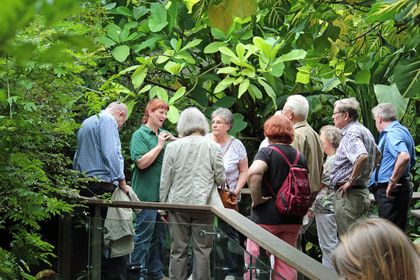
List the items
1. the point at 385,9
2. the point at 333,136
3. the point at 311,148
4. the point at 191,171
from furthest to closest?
the point at 333,136, the point at 311,148, the point at 191,171, the point at 385,9

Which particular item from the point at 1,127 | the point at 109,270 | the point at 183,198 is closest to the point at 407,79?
the point at 1,127

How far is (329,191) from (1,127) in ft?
12.5

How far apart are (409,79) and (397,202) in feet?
14.2

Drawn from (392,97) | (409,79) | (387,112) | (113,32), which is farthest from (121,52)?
(409,79)

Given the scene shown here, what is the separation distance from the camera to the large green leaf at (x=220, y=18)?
264 centimetres

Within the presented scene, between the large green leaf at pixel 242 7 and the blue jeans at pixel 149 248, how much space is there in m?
3.46

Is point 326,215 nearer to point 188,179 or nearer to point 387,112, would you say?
point 387,112

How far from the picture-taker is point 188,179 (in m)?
5.99

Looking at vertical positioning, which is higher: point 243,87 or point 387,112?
point 243,87

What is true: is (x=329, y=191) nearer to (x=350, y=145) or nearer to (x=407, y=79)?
(x=350, y=145)

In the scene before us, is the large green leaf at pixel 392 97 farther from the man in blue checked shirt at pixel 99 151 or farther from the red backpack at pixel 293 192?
the man in blue checked shirt at pixel 99 151

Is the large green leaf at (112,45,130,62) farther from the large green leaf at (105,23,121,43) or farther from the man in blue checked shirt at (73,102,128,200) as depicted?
the man in blue checked shirt at (73,102,128,200)

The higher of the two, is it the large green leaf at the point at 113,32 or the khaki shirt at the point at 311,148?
the large green leaf at the point at 113,32

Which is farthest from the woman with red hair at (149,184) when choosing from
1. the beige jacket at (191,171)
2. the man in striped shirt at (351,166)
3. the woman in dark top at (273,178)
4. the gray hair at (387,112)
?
the gray hair at (387,112)
